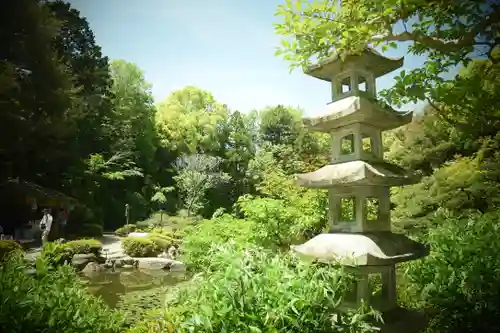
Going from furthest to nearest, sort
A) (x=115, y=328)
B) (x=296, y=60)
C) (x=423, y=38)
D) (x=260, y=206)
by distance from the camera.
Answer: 1. (x=260, y=206)
2. (x=296, y=60)
3. (x=115, y=328)
4. (x=423, y=38)

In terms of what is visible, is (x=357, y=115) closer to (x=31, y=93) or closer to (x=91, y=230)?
(x=31, y=93)

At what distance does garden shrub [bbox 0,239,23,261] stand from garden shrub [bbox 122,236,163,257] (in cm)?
717

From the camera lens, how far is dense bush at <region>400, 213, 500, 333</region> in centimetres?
354

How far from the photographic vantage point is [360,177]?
12.1 feet

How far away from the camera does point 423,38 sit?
3.00m

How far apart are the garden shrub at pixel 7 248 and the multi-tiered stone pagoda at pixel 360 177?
11.1 ft

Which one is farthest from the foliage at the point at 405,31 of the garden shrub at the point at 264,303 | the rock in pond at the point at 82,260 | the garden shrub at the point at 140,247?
the garden shrub at the point at 140,247

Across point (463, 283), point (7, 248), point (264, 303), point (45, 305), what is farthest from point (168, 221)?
point (264, 303)

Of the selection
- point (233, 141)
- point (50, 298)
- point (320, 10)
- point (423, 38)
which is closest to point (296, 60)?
point (320, 10)

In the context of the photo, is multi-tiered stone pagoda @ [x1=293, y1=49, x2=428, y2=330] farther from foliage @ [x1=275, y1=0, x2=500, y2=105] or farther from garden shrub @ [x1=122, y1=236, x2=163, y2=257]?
garden shrub @ [x1=122, y1=236, x2=163, y2=257]

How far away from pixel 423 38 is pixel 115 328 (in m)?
4.26

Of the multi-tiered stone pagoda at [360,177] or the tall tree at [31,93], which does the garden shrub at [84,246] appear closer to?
the tall tree at [31,93]

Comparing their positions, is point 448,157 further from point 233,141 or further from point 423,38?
point 233,141

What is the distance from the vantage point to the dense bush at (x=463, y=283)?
3.54 metres
